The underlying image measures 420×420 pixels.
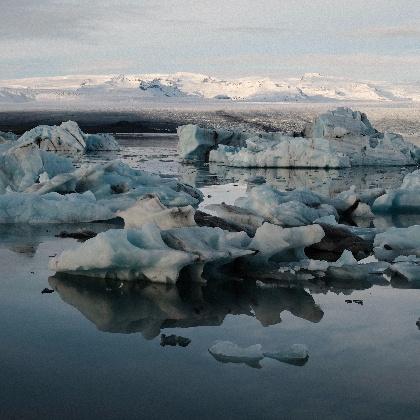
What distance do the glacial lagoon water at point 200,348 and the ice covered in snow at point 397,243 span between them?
4.08 ft

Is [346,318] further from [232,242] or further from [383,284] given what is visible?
[232,242]

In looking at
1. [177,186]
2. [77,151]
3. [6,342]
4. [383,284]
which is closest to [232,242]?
[383,284]

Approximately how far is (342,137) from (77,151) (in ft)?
36.7

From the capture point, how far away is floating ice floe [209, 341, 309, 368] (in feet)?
14.8

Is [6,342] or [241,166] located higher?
[6,342]

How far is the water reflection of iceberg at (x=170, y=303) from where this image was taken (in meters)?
5.43

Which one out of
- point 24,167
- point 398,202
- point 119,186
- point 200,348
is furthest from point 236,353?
point 24,167

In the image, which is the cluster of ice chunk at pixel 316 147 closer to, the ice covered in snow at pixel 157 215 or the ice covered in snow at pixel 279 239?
the ice covered in snow at pixel 157 215

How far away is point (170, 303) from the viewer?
231 inches

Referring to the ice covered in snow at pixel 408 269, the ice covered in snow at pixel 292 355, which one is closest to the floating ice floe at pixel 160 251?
the ice covered in snow at pixel 408 269

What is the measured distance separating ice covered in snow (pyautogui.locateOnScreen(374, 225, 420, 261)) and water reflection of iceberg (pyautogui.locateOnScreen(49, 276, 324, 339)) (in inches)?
80.4

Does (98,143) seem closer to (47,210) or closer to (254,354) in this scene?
(47,210)

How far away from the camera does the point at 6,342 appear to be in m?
4.87

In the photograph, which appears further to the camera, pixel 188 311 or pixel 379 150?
pixel 379 150
